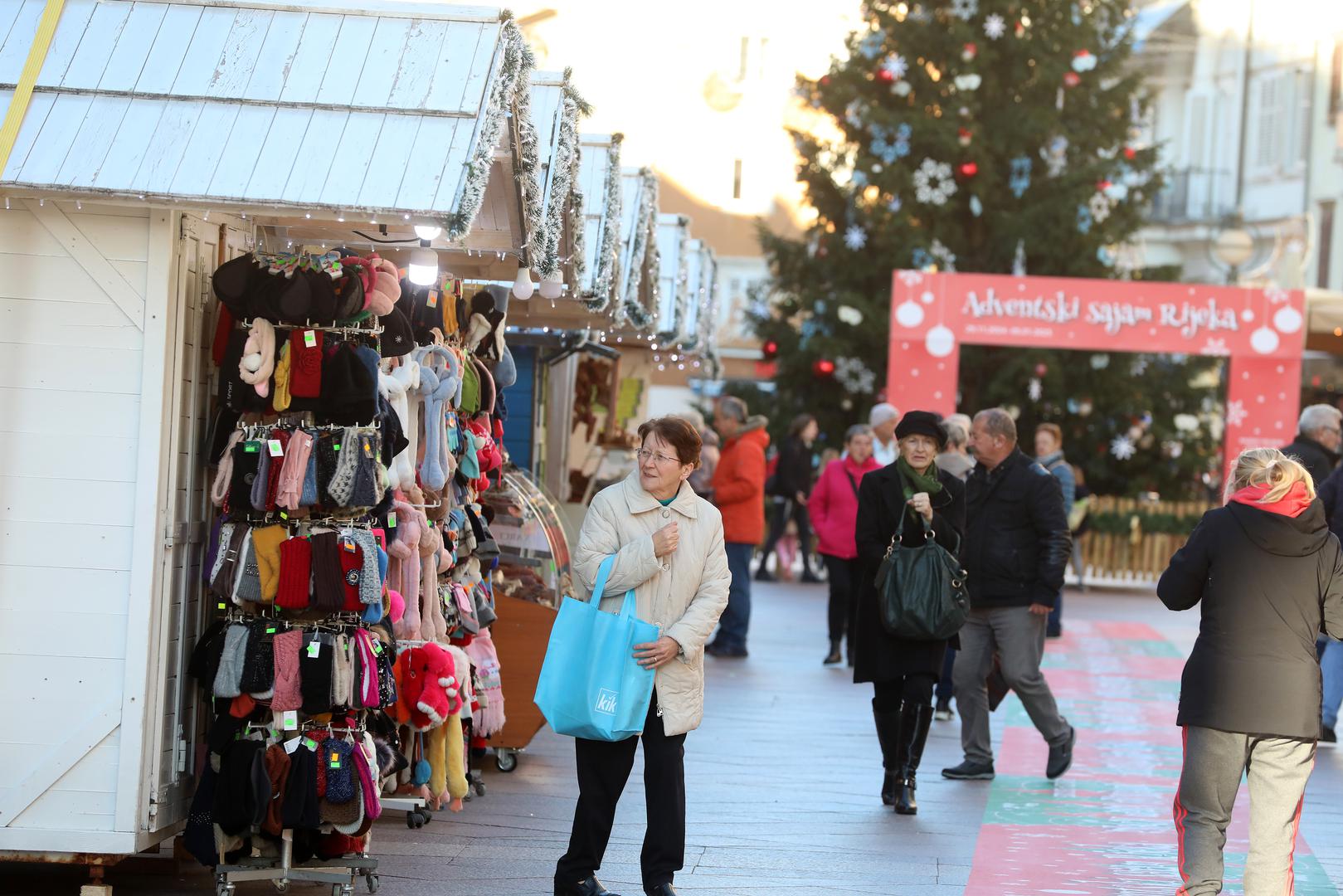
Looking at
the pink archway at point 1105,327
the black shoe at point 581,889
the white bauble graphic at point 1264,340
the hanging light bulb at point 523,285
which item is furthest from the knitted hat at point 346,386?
the white bauble graphic at point 1264,340

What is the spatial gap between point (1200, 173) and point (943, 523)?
37.6 meters

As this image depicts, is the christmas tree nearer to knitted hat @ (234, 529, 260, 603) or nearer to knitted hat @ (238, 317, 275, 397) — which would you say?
knitted hat @ (238, 317, 275, 397)

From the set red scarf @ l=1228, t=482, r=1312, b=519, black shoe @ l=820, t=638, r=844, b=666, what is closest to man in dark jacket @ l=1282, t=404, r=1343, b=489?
black shoe @ l=820, t=638, r=844, b=666

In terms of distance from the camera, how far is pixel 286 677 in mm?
6023

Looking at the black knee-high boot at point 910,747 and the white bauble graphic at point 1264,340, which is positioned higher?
the white bauble graphic at point 1264,340

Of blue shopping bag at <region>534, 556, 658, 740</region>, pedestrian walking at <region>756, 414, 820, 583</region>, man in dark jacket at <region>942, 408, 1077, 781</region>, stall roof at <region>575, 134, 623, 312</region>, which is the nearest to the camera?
blue shopping bag at <region>534, 556, 658, 740</region>

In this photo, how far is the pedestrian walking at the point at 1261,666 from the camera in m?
5.84

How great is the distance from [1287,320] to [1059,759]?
11.1 metres

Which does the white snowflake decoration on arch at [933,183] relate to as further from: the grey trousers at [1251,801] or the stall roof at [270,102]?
the grey trousers at [1251,801]

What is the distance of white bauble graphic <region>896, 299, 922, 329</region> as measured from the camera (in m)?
18.6

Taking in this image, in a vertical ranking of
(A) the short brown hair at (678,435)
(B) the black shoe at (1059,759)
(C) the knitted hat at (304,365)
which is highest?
(C) the knitted hat at (304,365)

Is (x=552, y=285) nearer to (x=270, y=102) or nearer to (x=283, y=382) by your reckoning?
(x=283, y=382)

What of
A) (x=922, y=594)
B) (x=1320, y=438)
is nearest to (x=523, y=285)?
(x=922, y=594)

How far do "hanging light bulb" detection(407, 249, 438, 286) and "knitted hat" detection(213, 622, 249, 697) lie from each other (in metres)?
1.69
